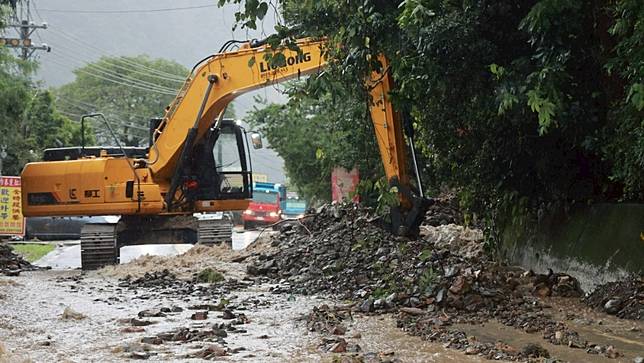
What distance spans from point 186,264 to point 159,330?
6.86 meters

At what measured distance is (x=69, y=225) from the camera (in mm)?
31297

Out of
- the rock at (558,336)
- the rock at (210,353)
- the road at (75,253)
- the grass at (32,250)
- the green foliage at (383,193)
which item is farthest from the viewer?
the grass at (32,250)

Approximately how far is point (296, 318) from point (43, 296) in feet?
Result: 16.6

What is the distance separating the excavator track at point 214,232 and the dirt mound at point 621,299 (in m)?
10.4

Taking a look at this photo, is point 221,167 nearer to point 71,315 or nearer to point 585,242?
point 71,315

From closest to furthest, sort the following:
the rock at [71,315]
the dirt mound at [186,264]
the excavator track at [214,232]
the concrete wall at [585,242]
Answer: the concrete wall at [585,242] → the rock at [71,315] → the dirt mound at [186,264] → the excavator track at [214,232]

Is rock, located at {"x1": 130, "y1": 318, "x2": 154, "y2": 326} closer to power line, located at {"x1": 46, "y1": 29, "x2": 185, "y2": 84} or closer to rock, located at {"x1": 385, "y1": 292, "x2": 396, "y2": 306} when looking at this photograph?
rock, located at {"x1": 385, "y1": 292, "x2": 396, "y2": 306}

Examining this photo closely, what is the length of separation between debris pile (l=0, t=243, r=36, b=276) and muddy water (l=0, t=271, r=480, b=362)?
3.93m

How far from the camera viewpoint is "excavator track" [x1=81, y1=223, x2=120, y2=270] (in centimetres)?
1770

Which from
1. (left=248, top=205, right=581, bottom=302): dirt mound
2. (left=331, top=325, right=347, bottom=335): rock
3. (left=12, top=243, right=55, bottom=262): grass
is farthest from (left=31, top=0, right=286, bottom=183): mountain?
(left=331, top=325, right=347, bottom=335): rock

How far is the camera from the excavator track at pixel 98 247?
697 inches

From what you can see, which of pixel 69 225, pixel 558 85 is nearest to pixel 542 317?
pixel 558 85

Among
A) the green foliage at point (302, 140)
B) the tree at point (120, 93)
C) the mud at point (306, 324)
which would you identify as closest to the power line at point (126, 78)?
the tree at point (120, 93)

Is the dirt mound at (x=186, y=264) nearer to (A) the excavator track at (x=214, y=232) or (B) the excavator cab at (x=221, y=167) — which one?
(A) the excavator track at (x=214, y=232)
